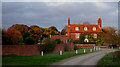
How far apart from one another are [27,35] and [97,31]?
1524 inches

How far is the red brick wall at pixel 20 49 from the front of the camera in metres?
19.0

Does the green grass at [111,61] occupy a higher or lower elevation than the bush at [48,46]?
lower

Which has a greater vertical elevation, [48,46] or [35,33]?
[35,33]

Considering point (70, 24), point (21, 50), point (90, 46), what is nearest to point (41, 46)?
point (21, 50)

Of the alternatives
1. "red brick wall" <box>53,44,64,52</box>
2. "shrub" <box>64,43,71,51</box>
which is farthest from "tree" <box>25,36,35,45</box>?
"shrub" <box>64,43,71,51</box>

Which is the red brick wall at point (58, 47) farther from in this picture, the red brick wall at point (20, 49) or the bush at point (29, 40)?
the bush at point (29, 40)

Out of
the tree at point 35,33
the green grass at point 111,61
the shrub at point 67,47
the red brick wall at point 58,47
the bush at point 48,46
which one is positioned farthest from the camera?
the shrub at point 67,47

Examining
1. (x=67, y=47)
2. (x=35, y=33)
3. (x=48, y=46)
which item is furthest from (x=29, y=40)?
(x=67, y=47)

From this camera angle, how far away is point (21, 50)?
21.0m

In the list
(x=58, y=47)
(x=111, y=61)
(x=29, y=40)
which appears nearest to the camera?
(x=111, y=61)

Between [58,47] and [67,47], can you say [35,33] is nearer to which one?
[58,47]

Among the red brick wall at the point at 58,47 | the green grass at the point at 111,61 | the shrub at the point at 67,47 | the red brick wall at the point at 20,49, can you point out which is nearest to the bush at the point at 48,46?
the red brick wall at the point at 20,49

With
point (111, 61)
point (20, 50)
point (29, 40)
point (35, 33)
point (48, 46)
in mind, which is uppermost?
point (35, 33)

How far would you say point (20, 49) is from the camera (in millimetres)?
20906
